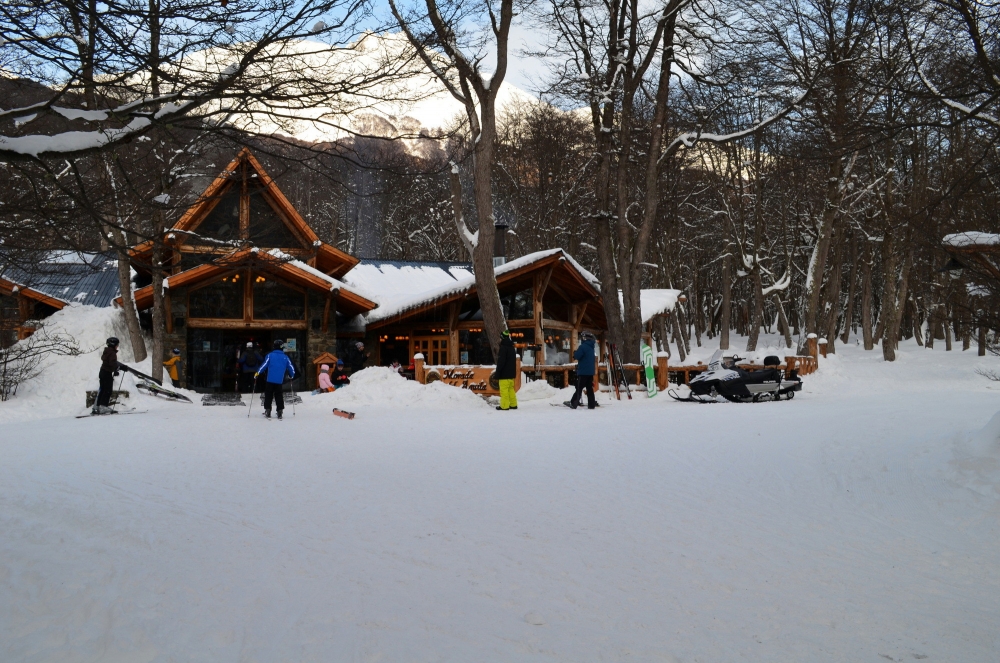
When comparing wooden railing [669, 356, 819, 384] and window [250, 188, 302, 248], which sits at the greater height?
window [250, 188, 302, 248]

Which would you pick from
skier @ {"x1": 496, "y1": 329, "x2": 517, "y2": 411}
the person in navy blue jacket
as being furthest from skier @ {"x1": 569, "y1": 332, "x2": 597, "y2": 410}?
the person in navy blue jacket

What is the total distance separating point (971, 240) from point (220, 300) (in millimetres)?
20533

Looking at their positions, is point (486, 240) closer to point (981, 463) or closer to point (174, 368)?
point (174, 368)

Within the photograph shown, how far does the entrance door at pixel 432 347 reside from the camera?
26.5 m

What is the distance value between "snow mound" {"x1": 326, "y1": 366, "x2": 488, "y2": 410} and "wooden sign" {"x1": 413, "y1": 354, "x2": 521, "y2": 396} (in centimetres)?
65

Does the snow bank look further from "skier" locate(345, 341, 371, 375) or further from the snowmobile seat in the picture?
the snowmobile seat

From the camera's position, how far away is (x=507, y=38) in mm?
18781

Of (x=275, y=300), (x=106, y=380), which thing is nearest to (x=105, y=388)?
(x=106, y=380)

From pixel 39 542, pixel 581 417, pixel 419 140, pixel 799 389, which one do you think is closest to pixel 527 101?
pixel 799 389

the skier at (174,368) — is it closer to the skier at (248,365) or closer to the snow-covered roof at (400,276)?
the skier at (248,365)

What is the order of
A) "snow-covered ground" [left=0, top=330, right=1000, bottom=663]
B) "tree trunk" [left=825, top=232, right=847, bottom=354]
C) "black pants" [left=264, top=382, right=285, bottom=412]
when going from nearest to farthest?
"snow-covered ground" [left=0, top=330, right=1000, bottom=663], "black pants" [left=264, top=382, right=285, bottom=412], "tree trunk" [left=825, top=232, right=847, bottom=354]

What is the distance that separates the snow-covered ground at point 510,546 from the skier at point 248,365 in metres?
11.2

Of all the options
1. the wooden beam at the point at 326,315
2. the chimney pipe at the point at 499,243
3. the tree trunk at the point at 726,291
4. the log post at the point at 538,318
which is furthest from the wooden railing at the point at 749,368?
the wooden beam at the point at 326,315

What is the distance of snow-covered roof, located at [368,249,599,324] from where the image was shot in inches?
908
